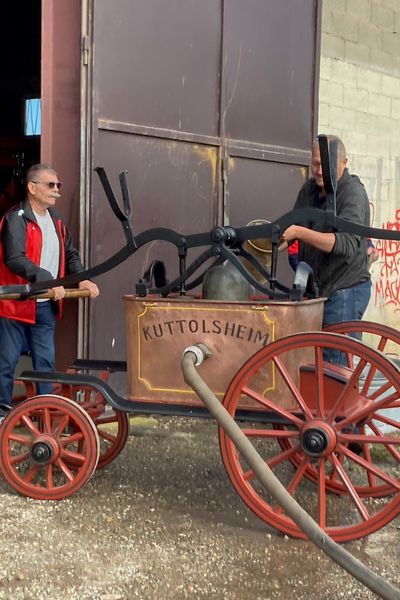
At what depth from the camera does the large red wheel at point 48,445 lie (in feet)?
12.0

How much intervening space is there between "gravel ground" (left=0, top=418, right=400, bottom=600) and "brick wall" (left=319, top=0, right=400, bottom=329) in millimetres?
4125

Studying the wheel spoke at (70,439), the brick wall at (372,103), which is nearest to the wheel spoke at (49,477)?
A: the wheel spoke at (70,439)

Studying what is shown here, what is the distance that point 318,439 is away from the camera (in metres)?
3.26

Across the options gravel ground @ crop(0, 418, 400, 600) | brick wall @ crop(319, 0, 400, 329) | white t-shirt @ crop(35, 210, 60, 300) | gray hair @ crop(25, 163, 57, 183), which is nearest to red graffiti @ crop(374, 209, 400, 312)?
brick wall @ crop(319, 0, 400, 329)

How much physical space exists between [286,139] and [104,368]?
3.04 meters

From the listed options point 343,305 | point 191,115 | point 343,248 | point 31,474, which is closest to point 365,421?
point 343,248

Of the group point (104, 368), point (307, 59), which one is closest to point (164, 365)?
point (104, 368)

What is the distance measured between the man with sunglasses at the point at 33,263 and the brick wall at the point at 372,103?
310 centimetres

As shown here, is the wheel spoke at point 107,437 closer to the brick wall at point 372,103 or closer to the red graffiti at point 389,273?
the brick wall at point 372,103

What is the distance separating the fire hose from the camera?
2.34 m

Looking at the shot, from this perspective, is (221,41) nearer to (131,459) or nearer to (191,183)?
(191,183)

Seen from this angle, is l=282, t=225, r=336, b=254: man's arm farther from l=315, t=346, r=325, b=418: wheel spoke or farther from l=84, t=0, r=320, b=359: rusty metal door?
l=84, t=0, r=320, b=359: rusty metal door

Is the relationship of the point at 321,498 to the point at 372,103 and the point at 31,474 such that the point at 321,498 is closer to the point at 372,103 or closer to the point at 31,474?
the point at 31,474

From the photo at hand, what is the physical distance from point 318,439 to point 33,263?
205 centimetres
